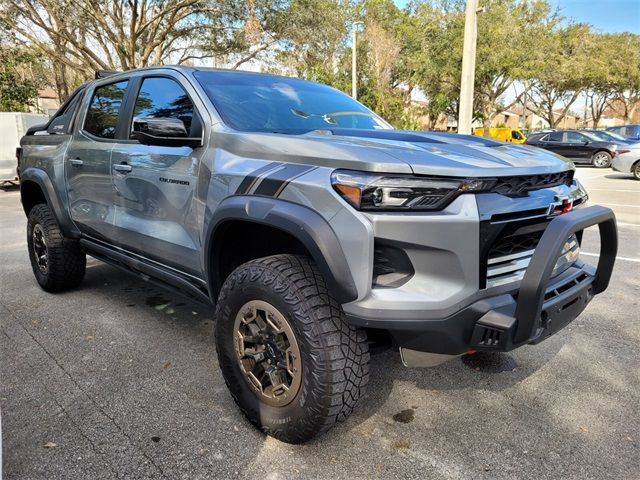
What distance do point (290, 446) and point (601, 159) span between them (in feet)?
63.5

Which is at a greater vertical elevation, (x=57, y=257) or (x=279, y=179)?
(x=279, y=179)

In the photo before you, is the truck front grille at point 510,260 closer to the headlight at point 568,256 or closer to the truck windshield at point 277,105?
the headlight at point 568,256

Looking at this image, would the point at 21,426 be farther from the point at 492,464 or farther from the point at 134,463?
the point at 492,464

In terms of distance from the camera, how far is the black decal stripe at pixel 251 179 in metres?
2.35

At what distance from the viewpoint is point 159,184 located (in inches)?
120

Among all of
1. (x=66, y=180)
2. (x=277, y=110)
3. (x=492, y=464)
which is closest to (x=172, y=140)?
(x=277, y=110)

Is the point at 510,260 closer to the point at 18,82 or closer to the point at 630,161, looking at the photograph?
the point at 630,161

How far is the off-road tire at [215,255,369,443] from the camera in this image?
2094mm

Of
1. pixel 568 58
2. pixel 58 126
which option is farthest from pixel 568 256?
pixel 568 58

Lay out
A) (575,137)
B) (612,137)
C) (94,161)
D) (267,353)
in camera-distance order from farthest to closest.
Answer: (575,137) < (612,137) < (94,161) < (267,353)

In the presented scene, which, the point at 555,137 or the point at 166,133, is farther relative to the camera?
the point at 555,137

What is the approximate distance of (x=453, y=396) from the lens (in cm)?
285

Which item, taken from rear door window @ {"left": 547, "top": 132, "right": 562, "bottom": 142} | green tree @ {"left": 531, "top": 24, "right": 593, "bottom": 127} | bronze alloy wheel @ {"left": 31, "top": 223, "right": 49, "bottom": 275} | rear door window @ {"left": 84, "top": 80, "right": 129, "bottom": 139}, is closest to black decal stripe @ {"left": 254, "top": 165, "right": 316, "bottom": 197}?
rear door window @ {"left": 84, "top": 80, "right": 129, "bottom": 139}

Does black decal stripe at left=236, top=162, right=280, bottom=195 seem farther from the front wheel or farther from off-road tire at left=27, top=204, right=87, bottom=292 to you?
the front wheel
